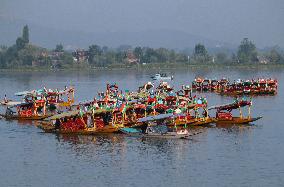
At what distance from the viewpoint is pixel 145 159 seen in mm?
59531

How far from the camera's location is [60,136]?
71062 mm

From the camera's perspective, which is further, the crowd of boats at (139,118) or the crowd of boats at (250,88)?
the crowd of boats at (250,88)

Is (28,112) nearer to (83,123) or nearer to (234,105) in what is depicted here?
(83,123)

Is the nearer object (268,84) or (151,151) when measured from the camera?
(151,151)

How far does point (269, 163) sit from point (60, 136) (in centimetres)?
2156

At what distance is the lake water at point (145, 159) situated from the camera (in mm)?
53250

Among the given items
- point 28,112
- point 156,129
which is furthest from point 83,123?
point 28,112

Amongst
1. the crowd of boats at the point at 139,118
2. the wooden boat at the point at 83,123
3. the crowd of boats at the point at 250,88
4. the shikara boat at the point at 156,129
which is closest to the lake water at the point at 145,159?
the shikara boat at the point at 156,129

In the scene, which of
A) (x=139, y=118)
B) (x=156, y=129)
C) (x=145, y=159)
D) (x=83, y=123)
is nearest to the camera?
(x=145, y=159)

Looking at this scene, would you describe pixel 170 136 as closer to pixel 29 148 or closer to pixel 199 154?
pixel 199 154

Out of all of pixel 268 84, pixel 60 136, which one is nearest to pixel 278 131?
pixel 60 136

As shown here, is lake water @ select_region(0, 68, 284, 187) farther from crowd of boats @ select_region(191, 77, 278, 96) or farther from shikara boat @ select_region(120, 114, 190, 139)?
crowd of boats @ select_region(191, 77, 278, 96)

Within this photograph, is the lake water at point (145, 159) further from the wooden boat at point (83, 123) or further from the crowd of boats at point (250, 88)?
the crowd of boats at point (250, 88)

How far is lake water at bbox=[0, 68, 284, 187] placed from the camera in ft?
175
